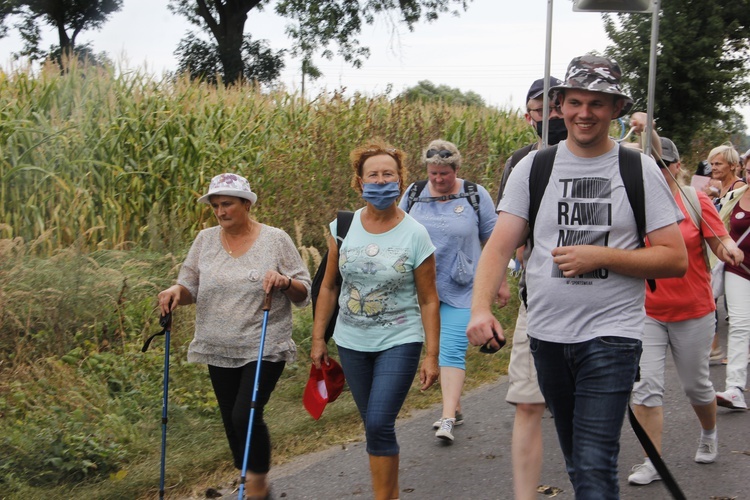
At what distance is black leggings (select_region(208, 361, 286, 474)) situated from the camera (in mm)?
4750

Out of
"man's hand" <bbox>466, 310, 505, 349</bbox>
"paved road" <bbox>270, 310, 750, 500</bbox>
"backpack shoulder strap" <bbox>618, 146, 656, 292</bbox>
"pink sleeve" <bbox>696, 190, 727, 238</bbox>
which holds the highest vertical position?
"backpack shoulder strap" <bbox>618, 146, 656, 292</bbox>

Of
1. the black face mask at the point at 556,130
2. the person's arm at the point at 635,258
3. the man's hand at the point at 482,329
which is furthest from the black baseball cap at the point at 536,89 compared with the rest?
the man's hand at the point at 482,329

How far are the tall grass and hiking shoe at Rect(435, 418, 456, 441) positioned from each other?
72cm

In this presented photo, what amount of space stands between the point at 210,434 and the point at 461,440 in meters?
1.71

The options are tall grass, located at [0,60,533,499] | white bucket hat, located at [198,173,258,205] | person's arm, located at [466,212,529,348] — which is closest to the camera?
person's arm, located at [466,212,529,348]

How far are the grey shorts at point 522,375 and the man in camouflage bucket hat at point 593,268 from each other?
2.56 feet

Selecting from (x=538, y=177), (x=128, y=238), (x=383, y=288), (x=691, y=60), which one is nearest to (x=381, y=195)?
(x=383, y=288)

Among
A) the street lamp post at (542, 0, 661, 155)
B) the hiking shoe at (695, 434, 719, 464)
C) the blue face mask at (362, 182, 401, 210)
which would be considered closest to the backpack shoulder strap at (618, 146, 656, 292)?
the street lamp post at (542, 0, 661, 155)

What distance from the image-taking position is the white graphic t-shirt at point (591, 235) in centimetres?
335

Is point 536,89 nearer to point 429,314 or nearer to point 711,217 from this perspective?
point 711,217

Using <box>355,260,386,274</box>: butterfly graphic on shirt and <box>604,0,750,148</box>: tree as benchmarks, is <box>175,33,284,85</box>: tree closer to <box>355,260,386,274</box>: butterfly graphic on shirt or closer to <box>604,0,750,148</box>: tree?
<box>604,0,750,148</box>: tree

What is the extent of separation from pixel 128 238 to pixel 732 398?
18.8 ft

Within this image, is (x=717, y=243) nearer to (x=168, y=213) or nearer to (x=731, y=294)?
(x=731, y=294)

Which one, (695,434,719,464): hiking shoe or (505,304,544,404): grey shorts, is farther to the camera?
(695,434,719,464): hiking shoe
